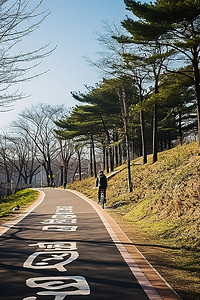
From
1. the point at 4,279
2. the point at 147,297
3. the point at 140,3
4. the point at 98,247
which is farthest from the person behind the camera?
the point at 140,3

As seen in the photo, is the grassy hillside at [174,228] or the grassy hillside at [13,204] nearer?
the grassy hillside at [174,228]

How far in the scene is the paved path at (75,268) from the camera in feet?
14.7

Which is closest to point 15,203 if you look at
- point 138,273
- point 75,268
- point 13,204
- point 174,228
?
point 13,204

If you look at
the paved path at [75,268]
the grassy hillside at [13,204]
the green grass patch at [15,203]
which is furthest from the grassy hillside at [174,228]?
the green grass patch at [15,203]

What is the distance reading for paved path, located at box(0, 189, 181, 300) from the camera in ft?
14.7

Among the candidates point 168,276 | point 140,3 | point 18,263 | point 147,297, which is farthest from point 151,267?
point 140,3

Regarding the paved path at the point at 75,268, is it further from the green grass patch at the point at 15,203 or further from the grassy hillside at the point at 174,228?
the green grass patch at the point at 15,203

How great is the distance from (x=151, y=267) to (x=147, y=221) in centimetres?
594

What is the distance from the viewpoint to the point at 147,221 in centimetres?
1180

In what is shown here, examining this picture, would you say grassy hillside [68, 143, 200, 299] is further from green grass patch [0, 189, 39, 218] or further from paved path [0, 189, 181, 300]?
green grass patch [0, 189, 39, 218]

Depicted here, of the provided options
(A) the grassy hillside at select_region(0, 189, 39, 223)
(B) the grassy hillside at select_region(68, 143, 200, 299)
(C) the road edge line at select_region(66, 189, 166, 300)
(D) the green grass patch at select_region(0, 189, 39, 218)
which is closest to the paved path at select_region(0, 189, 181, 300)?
(C) the road edge line at select_region(66, 189, 166, 300)

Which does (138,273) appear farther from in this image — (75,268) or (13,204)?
(13,204)

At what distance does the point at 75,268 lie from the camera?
18.7 feet

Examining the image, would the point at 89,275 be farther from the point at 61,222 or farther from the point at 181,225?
the point at 61,222
